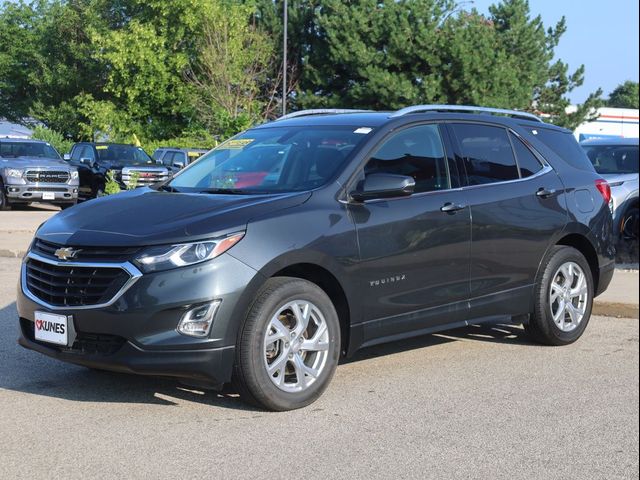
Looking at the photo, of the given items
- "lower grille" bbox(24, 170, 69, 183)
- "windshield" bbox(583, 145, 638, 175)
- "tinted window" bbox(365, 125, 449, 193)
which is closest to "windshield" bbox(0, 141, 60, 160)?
"lower grille" bbox(24, 170, 69, 183)

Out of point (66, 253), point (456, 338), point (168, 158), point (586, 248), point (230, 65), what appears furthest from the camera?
point (230, 65)

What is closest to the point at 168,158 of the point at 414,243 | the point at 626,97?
the point at 414,243

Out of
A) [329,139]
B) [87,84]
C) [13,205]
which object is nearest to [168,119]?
[87,84]

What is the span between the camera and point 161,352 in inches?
202

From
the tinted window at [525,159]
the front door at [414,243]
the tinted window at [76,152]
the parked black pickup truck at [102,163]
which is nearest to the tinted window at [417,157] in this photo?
the front door at [414,243]

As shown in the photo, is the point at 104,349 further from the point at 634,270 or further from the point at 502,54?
the point at 502,54

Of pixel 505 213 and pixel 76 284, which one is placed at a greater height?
pixel 505 213

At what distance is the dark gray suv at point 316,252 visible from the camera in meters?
5.16

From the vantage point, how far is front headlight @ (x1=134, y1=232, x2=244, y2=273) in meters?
5.11

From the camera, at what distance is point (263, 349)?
17.5ft

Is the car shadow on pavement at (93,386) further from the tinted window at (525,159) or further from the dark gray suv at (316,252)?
the tinted window at (525,159)

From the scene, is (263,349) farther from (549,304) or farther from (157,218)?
(549,304)

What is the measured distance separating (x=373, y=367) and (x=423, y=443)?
1.78 metres

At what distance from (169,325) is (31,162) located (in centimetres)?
1900
